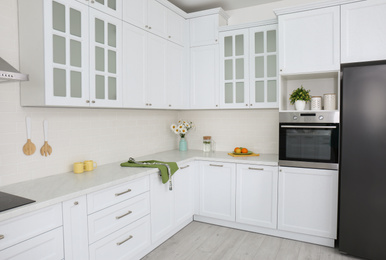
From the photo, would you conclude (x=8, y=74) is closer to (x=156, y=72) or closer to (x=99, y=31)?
(x=99, y=31)

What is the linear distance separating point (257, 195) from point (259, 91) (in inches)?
48.8

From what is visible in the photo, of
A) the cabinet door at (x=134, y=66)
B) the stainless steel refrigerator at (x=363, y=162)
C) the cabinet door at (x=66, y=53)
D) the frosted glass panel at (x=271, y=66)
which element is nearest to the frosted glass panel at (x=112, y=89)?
the cabinet door at (x=134, y=66)

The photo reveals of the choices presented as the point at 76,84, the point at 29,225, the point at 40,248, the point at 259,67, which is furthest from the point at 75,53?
the point at 259,67

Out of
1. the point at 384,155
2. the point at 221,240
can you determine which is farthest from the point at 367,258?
the point at 221,240

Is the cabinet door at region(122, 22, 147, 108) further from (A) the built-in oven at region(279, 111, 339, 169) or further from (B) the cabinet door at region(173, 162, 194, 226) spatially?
(A) the built-in oven at region(279, 111, 339, 169)

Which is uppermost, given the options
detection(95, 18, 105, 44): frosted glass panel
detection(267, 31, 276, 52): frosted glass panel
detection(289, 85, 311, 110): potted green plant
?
detection(267, 31, 276, 52): frosted glass panel

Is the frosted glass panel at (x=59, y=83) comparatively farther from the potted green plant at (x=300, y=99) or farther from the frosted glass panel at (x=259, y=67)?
the potted green plant at (x=300, y=99)

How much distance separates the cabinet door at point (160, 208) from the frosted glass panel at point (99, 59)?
3.63 feet

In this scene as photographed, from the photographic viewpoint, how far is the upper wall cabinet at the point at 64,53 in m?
2.04

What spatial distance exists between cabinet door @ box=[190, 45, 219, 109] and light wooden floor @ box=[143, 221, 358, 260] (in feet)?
5.30

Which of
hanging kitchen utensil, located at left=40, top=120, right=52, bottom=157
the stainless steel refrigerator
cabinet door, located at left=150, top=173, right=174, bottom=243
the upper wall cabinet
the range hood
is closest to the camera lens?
the range hood

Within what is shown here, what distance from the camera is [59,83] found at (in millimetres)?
2125

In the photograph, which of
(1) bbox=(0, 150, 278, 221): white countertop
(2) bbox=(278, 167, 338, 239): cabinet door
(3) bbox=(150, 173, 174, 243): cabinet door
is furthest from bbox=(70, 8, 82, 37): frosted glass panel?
(2) bbox=(278, 167, 338, 239): cabinet door

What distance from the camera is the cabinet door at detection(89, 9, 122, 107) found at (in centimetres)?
240
